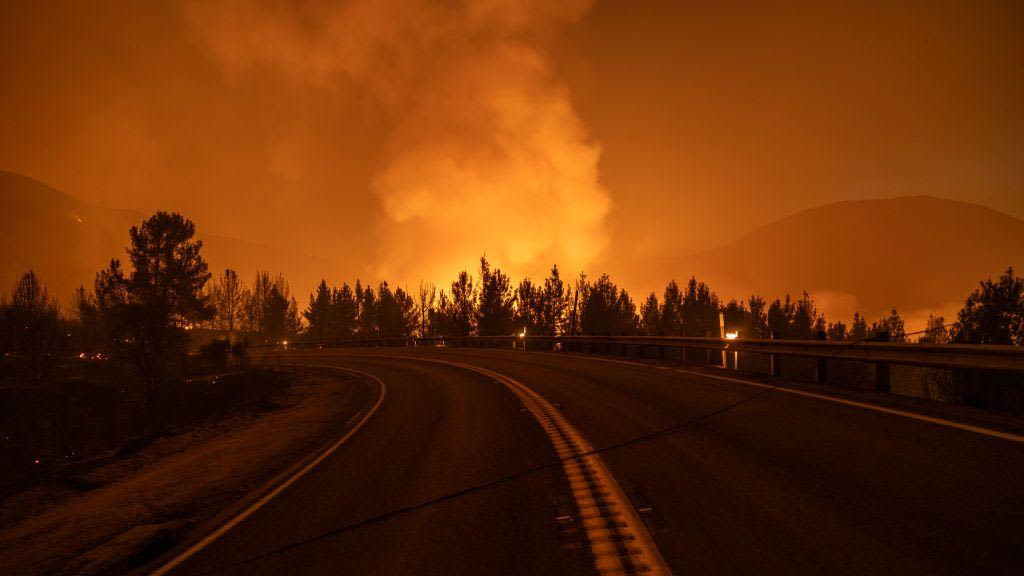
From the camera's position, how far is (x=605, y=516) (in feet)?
12.4

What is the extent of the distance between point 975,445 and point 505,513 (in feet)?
16.5

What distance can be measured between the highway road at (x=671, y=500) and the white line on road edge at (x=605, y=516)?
0.02m

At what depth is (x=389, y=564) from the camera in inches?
134

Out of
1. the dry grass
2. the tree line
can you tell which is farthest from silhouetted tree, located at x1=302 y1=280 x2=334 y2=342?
the dry grass

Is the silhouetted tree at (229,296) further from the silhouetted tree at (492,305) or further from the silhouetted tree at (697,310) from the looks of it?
the silhouetted tree at (697,310)

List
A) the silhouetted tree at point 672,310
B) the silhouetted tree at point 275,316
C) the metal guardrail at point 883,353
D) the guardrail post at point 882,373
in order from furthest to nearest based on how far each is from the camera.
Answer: the silhouetted tree at point 672,310 → the silhouetted tree at point 275,316 → the guardrail post at point 882,373 → the metal guardrail at point 883,353

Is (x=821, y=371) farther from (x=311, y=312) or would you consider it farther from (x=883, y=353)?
(x=311, y=312)

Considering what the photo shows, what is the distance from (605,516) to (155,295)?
4599 cm

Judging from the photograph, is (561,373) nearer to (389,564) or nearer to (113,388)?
(389,564)

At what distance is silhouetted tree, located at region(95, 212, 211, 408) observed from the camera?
34625mm

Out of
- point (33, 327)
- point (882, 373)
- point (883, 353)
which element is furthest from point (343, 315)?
point (883, 353)

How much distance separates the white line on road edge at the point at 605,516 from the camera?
2.97 m

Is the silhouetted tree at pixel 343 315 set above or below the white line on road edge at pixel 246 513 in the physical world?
above

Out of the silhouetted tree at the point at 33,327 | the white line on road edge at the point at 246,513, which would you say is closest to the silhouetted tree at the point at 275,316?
the silhouetted tree at the point at 33,327
